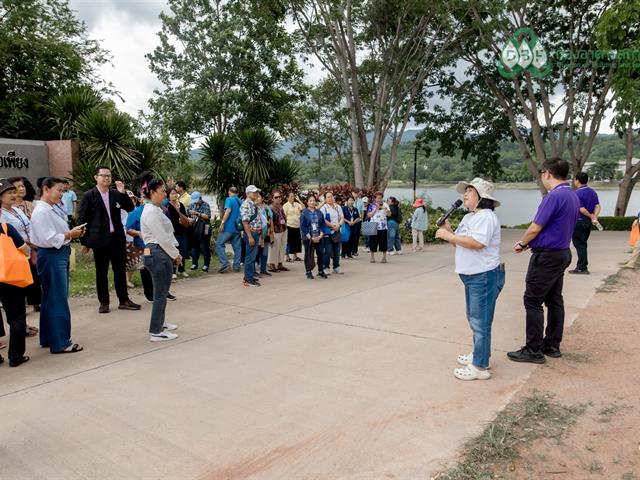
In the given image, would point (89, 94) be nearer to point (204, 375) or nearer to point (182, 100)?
point (182, 100)

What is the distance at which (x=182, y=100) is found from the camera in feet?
74.5

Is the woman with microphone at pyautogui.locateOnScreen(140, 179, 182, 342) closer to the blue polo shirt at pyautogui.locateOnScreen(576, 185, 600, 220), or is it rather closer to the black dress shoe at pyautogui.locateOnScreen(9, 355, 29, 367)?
the black dress shoe at pyautogui.locateOnScreen(9, 355, 29, 367)

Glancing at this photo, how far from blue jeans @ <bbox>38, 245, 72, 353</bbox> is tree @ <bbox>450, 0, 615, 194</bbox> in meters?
16.9

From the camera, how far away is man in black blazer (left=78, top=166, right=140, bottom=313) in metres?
6.49

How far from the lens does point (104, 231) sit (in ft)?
21.5

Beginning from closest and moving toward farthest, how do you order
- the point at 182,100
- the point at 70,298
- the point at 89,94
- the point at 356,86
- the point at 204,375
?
1. the point at 204,375
2. the point at 70,298
3. the point at 89,94
4. the point at 356,86
5. the point at 182,100

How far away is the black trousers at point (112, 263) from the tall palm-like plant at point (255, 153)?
967cm

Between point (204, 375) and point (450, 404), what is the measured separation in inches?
83.6

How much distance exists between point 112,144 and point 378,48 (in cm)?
1209

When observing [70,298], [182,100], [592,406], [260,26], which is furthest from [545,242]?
[182,100]

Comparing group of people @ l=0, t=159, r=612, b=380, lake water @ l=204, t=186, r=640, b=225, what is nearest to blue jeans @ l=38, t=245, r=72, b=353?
group of people @ l=0, t=159, r=612, b=380

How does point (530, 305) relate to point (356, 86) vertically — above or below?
below

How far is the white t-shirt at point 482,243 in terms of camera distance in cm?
411

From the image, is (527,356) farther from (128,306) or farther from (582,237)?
(582,237)
